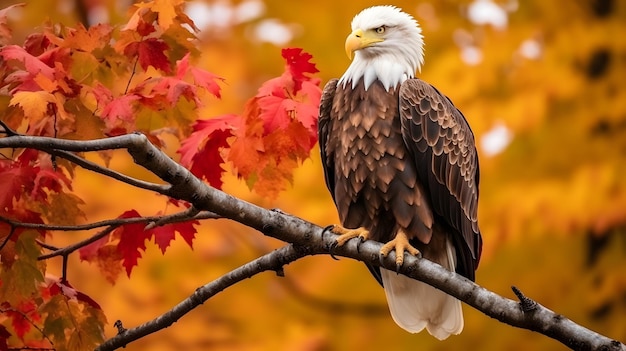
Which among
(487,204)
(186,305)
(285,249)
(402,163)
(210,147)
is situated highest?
(487,204)

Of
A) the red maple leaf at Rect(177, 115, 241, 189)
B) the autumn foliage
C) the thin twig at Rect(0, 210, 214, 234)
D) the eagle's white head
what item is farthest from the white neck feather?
the thin twig at Rect(0, 210, 214, 234)

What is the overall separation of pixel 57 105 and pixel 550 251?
14.1 ft

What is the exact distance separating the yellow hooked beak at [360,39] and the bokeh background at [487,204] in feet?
6.50

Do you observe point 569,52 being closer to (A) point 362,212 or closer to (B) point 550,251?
(B) point 550,251

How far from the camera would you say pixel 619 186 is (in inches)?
→ 226

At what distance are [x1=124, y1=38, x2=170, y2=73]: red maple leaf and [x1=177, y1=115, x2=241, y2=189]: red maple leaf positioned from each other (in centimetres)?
25

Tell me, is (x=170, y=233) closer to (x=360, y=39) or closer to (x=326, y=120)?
(x=326, y=120)

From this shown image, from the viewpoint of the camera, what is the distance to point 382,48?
3922 mm

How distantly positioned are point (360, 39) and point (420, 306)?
4.52ft

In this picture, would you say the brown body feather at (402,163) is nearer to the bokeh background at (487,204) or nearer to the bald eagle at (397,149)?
the bald eagle at (397,149)

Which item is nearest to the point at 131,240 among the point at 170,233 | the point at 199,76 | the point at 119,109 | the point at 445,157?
the point at 170,233

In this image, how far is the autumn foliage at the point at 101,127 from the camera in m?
2.89

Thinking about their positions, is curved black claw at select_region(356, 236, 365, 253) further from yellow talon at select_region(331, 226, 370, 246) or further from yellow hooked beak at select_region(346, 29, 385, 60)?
yellow hooked beak at select_region(346, 29, 385, 60)

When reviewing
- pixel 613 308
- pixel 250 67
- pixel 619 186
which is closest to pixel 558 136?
pixel 619 186
